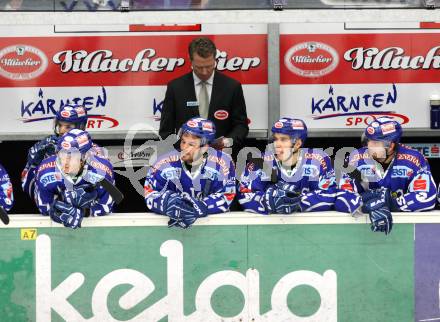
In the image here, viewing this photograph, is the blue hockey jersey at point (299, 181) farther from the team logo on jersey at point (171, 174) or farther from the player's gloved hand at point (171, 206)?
the player's gloved hand at point (171, 206)

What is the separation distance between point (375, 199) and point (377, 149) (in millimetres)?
566

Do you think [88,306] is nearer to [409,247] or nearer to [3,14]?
[409,247]

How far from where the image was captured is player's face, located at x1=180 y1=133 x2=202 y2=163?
629 centimetres

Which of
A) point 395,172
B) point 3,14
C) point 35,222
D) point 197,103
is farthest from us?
point 3,14

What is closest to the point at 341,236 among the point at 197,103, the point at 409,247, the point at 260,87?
the point at 409,247

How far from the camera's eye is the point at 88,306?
595 cm

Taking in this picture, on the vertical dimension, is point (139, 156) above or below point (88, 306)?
above

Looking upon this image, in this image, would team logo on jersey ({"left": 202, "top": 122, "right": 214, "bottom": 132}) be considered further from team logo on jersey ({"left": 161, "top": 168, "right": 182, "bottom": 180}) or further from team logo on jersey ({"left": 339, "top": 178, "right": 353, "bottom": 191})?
team logo on jersey ({"left": 339, "top": 178, "right": 353, "bottom": 191})

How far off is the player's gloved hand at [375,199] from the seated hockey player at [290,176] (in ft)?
0.78

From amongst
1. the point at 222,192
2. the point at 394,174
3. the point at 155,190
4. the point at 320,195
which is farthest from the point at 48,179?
the point at 394,174

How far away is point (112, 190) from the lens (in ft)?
20.2

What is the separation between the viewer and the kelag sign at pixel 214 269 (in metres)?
5.95

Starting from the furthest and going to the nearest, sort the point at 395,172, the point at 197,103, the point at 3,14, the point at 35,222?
the point at 3,14 → the point at 197,103 → the point at 395,172 → the point at 35,222

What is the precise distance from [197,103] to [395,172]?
1989 millimetres
